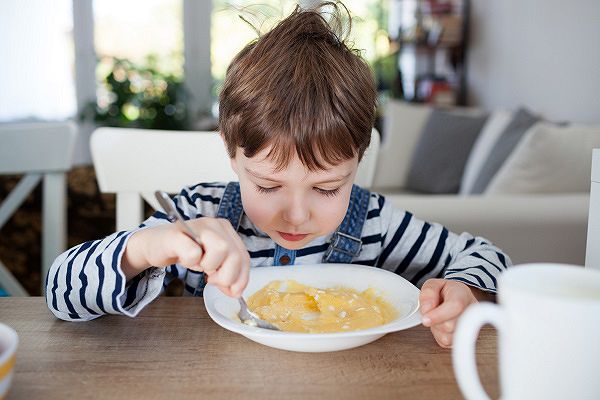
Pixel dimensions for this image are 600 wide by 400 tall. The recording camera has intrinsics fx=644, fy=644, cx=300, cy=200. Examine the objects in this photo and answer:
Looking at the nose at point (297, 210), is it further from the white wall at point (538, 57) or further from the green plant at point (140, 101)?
the green plant at point (140, 101)

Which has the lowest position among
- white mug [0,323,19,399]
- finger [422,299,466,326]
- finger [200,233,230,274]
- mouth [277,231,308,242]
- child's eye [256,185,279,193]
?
finger [422,299,466,326]

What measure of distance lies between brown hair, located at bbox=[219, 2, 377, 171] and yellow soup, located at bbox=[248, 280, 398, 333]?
19 centimetres

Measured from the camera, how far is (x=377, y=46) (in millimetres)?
5637

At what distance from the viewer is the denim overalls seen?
46.3 inches

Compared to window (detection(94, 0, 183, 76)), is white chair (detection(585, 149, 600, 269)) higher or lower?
lower

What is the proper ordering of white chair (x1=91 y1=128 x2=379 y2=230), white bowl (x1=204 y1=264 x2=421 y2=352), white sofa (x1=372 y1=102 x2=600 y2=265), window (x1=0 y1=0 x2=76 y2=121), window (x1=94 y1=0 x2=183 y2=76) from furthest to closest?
window (x1=94 y1=0 x2=183 y2=76)
window (x1=0 y1=0 x2=76 y2=121)
white sofa (x1=372 y1=102 x2=600 y2=265)
white chair (x1=91 y1=128 x2=379 y2=230)
white bowl (x1=204 y1=264 x2=421 y2=352)

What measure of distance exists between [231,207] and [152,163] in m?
0.25

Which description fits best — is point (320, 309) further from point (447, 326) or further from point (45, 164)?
point (45, 164)

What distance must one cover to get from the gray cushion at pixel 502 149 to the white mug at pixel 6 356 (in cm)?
258

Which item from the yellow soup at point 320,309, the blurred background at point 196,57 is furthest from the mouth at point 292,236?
the blurred background at point 196,57

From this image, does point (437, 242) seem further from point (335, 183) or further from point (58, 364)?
point (58, 364)

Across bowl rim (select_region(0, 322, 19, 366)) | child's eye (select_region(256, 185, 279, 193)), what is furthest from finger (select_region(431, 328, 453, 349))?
bowl rim (select_region(0, 322, 19, 366))

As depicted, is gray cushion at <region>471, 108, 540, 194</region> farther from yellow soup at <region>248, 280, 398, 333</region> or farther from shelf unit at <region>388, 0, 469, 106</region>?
yellow soup at <region>248, 280, 398, 333</region>

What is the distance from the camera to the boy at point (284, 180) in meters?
0.80
